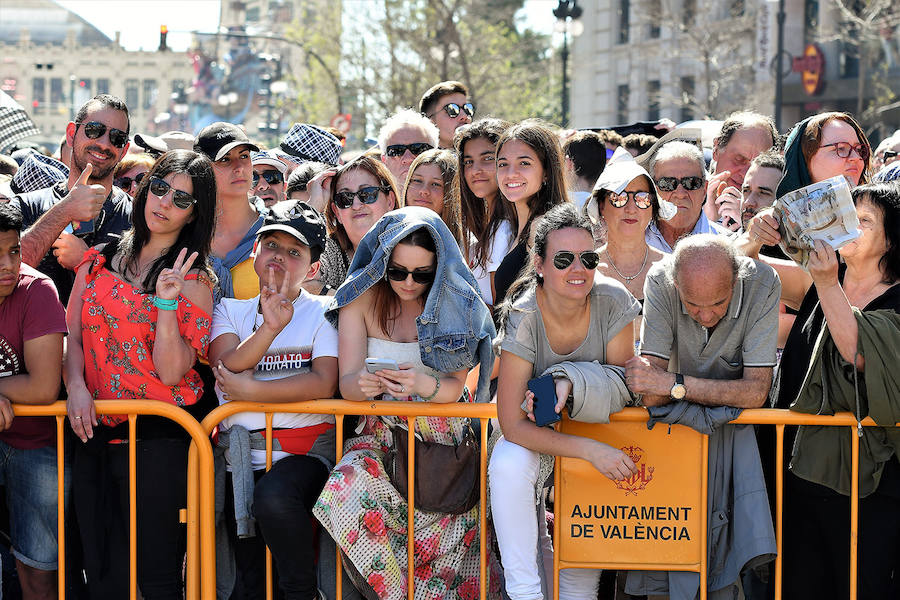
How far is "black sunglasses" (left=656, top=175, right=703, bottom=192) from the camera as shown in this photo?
19.1 ft

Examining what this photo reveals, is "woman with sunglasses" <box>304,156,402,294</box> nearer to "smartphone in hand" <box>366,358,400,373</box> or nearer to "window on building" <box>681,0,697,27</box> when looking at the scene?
"smartphone in hand" <box>366,358,400,373</box>

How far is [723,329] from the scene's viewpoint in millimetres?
4312

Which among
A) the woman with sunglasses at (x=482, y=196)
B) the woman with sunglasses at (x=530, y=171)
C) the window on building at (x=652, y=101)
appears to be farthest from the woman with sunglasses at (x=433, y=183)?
the window on building at (x=652, y=101)

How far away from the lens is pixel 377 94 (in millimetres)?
31156

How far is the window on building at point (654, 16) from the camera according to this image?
38.1 metres

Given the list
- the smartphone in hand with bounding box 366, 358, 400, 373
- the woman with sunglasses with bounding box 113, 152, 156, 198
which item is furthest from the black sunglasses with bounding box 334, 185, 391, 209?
the woman with sunglasses with bounding box 113, 152, 156, 198

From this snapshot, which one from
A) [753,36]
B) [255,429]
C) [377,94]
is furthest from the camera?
[753,36]

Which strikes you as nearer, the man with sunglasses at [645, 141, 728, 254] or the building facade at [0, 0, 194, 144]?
the man with sunglasses at [645, 141, 728, 254]

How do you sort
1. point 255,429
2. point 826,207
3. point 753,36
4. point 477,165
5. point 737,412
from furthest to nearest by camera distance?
point 753,36 < point 477,165 < point 255,429 < point 737,412 < point 826,207

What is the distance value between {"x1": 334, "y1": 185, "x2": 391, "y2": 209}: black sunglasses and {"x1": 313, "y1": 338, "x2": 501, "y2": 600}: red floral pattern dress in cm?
108

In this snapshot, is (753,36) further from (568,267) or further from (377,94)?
(568,267)

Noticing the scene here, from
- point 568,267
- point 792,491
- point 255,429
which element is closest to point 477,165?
point 568,267

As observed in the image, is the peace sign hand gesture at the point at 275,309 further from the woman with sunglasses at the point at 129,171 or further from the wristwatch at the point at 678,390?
the woman with sunglasses at the point at 129,171

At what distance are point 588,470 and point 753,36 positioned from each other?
34595 mm
